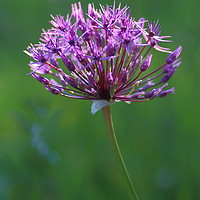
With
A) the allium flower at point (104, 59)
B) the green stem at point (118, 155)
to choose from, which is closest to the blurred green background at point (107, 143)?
the allium flower at point (104, 59)

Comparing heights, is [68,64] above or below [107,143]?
above

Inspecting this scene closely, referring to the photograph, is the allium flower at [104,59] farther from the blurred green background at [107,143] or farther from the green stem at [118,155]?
the blurred green background at [107,143]

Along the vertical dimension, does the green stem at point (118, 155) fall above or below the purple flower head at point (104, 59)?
below

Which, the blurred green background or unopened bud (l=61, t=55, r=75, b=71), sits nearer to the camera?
unopened bud (l=61, t=55, r=75, b=71)

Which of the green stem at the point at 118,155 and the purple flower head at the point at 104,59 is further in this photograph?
the purple flower head at the point at 104,59

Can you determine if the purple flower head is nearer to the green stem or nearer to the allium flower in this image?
the allium flower

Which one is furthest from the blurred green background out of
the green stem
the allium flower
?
the green stem

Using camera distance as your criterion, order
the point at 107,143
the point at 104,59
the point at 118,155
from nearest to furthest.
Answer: the point at 118,155, the point at 104,59, the point at 107,143

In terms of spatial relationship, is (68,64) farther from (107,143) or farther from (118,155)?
(107,143)

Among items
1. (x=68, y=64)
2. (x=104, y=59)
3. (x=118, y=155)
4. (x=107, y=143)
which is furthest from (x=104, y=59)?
(x=107, y=143)
